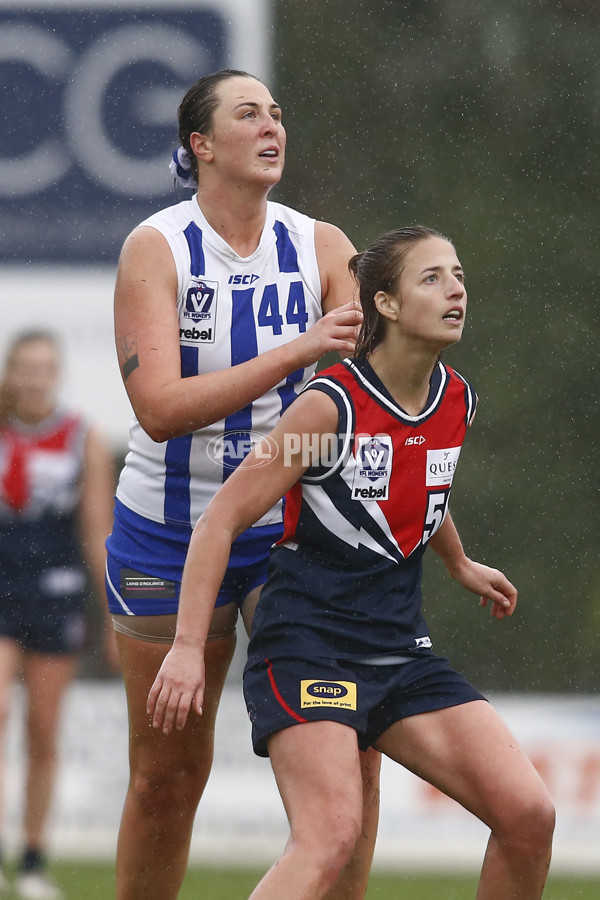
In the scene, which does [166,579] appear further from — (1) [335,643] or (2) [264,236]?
(2) [264,236]

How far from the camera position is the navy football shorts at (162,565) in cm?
319

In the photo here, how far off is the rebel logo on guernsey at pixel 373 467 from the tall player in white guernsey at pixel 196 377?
0.25m

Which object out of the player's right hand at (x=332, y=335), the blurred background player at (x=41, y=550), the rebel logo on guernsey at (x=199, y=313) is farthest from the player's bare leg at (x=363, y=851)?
the blurred background player at (x=41, y=550)

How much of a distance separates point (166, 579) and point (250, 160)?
940mm

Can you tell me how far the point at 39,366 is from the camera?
5.73m

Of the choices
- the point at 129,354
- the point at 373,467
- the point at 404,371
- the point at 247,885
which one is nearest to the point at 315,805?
the point at 373,467

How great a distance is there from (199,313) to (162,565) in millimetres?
570

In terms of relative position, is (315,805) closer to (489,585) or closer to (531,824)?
(531,824)

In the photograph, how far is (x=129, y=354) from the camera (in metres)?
3.07

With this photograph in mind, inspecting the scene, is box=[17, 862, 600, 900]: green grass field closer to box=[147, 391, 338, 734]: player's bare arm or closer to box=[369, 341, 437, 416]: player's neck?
box=[147, 391, 338, 734]: player's bare arm

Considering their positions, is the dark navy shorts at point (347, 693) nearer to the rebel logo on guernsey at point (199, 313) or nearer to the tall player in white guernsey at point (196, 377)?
the tall player in white guernsey at point (196, 377)

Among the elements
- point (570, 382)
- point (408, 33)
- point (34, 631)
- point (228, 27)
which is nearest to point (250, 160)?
point (34, 631)

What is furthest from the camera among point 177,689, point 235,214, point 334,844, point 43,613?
point 43,613

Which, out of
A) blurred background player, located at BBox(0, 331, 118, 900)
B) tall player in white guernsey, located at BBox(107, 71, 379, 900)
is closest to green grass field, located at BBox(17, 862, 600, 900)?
blurred background player, located at BBox(0, 331, 118, 900)
